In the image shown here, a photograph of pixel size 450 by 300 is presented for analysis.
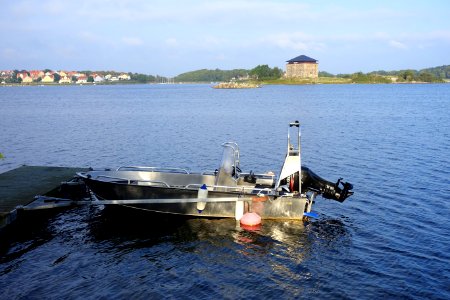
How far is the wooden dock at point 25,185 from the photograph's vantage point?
50.6ft

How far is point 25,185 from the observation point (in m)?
18.6

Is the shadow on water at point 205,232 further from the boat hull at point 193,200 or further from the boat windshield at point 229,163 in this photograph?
the boat windshield at point 229,163

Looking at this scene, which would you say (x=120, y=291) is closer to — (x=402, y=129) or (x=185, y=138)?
(x=185, y=138)

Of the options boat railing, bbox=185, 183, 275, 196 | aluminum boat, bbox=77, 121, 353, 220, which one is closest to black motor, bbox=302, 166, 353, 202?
aluminum boat, bbox=77, 121, 353, 220

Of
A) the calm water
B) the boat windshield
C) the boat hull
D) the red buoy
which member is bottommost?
the calm water

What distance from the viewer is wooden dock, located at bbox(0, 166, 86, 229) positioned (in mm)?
15436

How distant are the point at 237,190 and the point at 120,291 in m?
6.34

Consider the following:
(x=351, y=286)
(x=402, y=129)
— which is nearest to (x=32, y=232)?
(x=351, y=286)

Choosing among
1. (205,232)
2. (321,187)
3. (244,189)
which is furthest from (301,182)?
Answer: (205,232)

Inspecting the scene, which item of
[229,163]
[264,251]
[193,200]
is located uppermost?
[229,163]

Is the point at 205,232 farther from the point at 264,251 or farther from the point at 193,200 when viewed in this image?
the point at 264,251

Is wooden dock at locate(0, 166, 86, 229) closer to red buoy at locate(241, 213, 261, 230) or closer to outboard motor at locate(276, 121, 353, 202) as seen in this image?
red buoy at locate(241, 213, 261, 230)

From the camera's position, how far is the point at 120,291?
38.7 ft

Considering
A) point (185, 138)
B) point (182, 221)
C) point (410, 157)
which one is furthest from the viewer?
point (185, 138)
